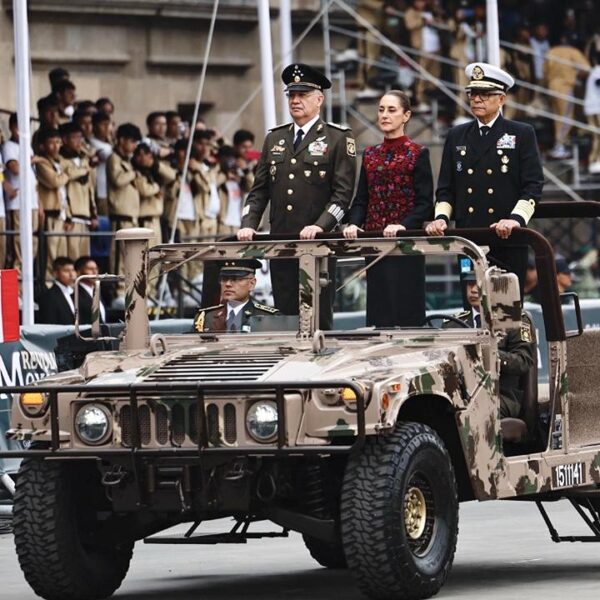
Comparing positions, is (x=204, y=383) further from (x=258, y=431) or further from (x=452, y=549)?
(x=452, y=549)

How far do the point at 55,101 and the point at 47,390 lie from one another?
11652 millimetres

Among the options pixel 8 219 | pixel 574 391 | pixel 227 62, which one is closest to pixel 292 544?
pixel 574 391

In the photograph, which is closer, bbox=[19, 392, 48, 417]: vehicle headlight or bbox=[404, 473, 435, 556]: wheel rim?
bbox=[404, 473, 435, 556]: wheel rim

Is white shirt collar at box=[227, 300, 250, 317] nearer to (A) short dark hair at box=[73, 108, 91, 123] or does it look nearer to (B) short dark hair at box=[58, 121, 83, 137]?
(B) short dark hair at box=[58, 121, 83, 137]

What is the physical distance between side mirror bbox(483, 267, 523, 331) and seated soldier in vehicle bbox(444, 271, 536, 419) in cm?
31

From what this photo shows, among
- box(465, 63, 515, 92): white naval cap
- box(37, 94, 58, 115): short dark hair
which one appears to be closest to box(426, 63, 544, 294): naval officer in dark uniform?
box(465, 63, 515, 92): white naval cap

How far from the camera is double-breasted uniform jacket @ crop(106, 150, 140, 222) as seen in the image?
882 inches

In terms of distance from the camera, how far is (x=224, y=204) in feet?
81.8

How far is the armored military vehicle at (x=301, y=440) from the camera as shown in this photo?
33.1ft

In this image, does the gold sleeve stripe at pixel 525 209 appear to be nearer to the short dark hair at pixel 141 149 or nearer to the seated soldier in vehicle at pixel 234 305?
the seated soldier in vehicle at pixel 234 305

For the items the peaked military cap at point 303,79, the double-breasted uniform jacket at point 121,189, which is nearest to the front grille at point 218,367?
the peaked military cap at point 303,79

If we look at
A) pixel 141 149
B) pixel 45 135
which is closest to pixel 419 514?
pixel 45 135

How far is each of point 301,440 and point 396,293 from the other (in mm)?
1727

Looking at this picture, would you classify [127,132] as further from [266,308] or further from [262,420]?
[262,420]
